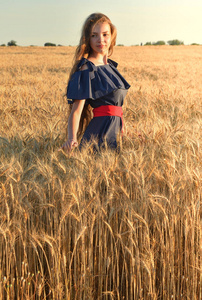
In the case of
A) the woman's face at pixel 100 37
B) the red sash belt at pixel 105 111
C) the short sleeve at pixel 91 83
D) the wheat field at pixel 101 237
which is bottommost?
the wheat field at pixel 101 237

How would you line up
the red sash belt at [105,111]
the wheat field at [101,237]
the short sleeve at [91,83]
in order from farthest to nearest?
the red sash belt at [105,111] → the short sleeve at [91,83] → the wheat field at [101,237]

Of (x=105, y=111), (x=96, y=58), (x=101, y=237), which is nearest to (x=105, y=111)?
(x=105, y=111)

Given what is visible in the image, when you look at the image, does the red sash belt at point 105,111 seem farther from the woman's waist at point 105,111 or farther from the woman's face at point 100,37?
the woman's face at point 100,37

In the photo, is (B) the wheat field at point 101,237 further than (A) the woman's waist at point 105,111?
No

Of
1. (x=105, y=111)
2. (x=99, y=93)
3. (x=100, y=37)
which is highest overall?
(x=100, y=37)

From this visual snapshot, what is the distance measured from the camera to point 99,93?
2.58 m

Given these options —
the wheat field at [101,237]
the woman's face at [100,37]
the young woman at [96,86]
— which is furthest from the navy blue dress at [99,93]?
the wheat field at [101,237]

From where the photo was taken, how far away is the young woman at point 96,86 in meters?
2.53

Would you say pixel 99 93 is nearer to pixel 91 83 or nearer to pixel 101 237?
pixel 91 83

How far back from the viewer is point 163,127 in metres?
2.79

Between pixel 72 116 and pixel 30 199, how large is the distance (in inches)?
33.4

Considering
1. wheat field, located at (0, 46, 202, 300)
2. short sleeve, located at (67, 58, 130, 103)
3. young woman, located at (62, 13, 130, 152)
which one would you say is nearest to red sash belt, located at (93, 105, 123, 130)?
young woman, located at (62, 13, 130, 152)

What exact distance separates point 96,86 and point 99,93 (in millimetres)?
60

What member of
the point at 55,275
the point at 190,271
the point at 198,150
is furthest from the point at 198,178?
the point at 55,275
